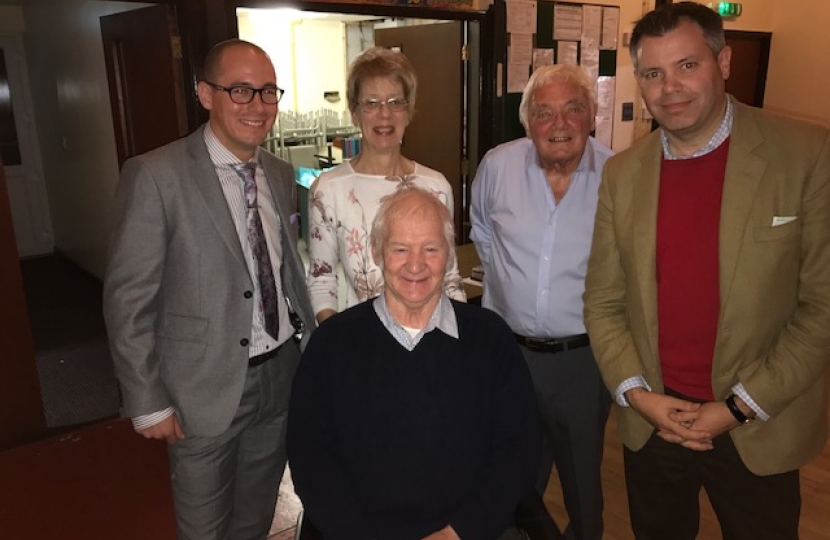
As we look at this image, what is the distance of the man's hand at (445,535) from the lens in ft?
4.86

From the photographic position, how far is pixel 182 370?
5.65ft

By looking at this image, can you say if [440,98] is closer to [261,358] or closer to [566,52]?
[566,52]

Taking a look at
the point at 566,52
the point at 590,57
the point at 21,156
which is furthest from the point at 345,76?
the point at 21,156

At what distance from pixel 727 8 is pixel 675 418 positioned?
4.98 m

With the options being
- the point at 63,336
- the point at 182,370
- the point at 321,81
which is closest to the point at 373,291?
the point at 182,370

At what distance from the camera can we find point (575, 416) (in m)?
1.98

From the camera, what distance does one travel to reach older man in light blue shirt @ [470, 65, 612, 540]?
1.91 metres

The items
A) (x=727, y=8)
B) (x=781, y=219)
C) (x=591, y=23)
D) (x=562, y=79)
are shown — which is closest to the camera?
(x=781, y=219)

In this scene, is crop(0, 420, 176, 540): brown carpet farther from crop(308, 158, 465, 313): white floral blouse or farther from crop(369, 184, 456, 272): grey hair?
crop(369, 184, 456, 272): grey hair

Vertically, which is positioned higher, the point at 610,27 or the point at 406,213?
the point at 610,27

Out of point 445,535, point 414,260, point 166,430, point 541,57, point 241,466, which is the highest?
point 541,57

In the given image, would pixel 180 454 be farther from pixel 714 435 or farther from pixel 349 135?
pixel 349 135

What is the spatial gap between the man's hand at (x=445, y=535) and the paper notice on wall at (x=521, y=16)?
3255mm

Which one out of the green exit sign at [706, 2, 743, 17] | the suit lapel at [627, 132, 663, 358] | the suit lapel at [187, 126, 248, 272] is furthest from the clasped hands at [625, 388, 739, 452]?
the green exit sign at [706, 2, 743, 17]
